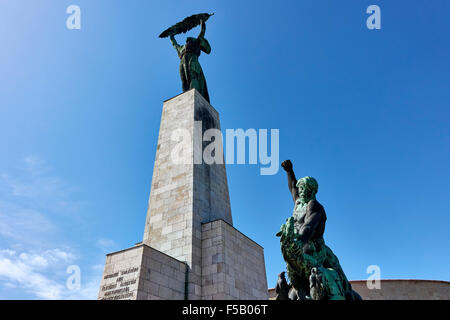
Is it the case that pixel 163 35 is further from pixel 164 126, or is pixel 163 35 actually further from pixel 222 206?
pixel 222 206

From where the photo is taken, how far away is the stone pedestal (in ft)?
30.0

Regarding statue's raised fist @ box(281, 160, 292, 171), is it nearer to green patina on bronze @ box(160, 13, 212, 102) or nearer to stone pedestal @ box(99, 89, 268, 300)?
stone pedestal @ box(99, 89, 268, 300)

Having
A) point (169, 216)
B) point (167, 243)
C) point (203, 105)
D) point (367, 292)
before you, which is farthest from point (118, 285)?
point (367, 292)

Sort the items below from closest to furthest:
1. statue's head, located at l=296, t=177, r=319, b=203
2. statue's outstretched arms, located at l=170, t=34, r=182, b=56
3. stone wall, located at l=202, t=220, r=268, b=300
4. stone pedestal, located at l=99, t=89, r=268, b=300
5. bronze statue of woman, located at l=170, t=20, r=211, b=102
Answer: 1. statue's head, located at l=296, t=177, r=319, b=203
2. stone pedestal, located at l=99, t=89, r=268, b=300
3. stone wall, located at l=202, t=220, r=268, b=300
4. bronze statue of woman, located at l=170, t=20, r=211, b=102
5. statue's outstretched arms, located at l=170, t=34, r=182, b=56

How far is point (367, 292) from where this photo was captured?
23109mm

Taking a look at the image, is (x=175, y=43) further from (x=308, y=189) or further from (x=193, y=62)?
(x=308, y=189)

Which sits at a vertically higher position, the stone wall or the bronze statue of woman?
the bronze statue of woman

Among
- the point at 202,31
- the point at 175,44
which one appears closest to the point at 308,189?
the point at 202,31

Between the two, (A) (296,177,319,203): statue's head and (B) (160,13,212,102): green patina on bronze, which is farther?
(B) (160,13,212,102): green patina on bronze

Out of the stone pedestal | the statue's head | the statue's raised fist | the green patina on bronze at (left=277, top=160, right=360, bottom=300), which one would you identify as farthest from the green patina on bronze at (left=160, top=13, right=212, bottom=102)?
the green patina on bronze at (left=277, top=160, right=360, bottom=300)

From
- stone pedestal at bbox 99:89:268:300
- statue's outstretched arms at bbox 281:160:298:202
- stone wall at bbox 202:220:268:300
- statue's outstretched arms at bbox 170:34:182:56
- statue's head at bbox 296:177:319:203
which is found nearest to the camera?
statue's head at bbox 296:177:319:203

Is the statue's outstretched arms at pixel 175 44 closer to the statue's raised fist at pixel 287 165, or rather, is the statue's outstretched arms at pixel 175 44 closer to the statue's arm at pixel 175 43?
the statue's arm at pixel 175 43

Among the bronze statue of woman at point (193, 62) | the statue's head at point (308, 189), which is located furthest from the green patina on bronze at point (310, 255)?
the bronze statue of woman at point (193, 62)
